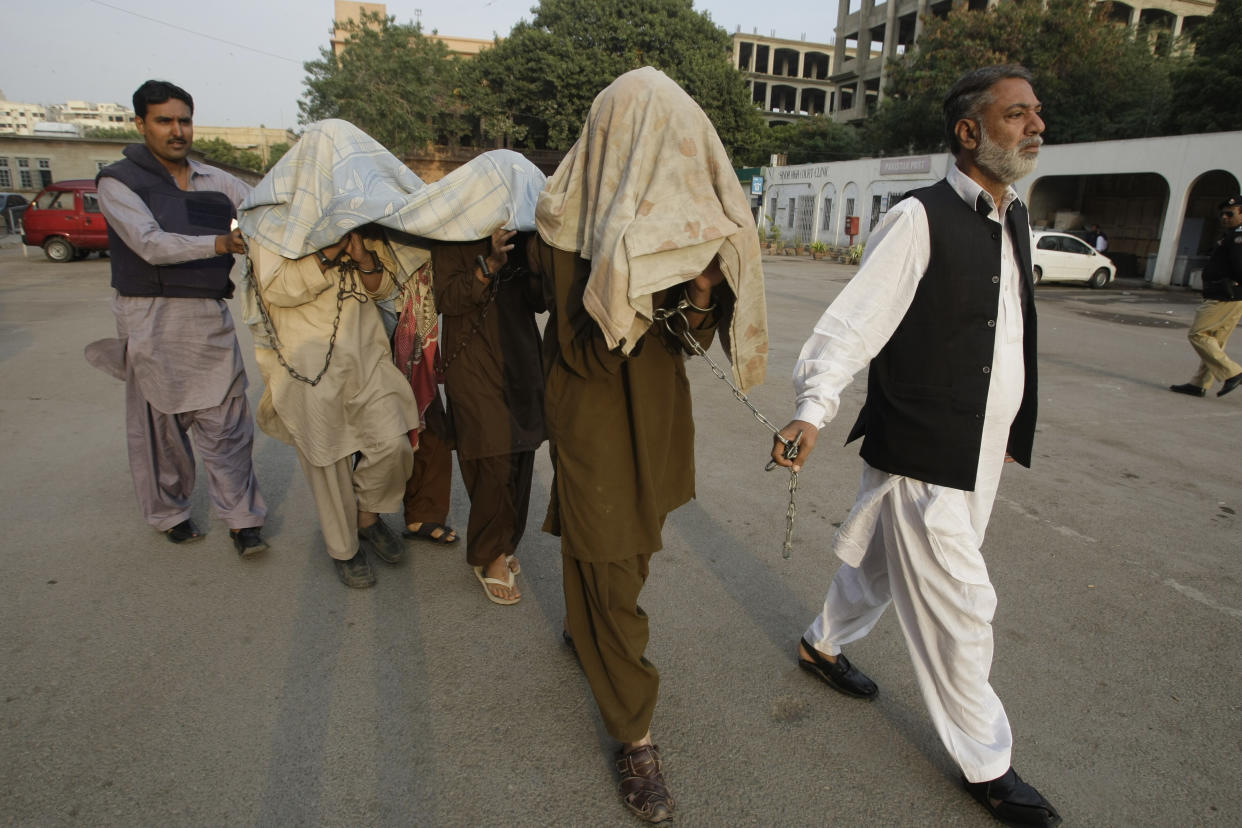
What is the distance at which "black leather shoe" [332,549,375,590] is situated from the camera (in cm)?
326

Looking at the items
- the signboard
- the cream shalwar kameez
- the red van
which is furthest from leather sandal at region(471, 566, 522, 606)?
the signboard

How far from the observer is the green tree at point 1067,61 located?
27.2m

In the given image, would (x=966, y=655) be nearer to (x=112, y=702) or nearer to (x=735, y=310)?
(x=735, y=310)

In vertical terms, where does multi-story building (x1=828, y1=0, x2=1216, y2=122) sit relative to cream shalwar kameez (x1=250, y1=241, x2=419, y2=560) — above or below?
above

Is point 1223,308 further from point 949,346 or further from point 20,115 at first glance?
point 20,115

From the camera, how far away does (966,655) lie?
6.78 ft

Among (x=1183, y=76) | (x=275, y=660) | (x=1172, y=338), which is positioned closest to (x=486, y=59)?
(x=1183, y=76)

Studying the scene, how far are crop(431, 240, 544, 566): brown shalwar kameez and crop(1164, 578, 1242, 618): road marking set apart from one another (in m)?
2.95

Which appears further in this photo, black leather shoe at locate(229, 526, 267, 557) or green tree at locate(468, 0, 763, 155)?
green tree at locate(468, 0, 763, 155)

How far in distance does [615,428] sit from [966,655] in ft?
3.76

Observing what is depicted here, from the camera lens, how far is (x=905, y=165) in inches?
1044

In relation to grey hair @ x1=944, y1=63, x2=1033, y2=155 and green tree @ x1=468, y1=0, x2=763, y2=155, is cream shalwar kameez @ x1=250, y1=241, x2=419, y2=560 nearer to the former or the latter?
grey hair @ x1=944, y1=63, x2=1033, y2=155

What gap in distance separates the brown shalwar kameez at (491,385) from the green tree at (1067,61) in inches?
1155

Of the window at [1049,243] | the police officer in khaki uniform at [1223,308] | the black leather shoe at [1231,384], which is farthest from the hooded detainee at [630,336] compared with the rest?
the window at [1049,243]
